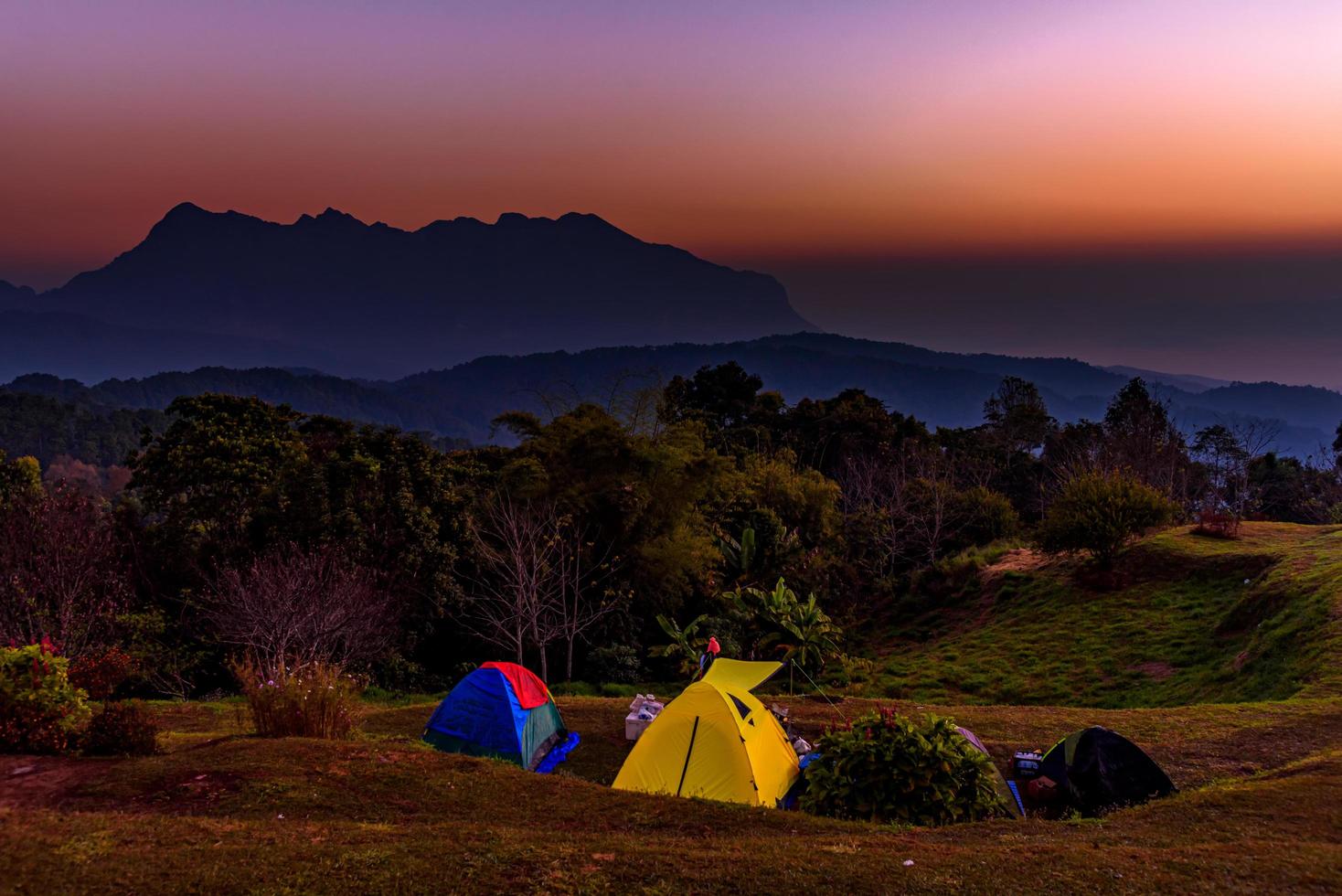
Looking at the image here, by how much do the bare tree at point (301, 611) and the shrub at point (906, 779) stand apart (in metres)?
10.0

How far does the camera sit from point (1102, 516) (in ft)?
66.3

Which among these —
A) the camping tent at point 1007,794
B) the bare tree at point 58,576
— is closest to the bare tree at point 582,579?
the bare tree at point 58,576

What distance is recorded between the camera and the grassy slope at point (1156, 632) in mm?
14023

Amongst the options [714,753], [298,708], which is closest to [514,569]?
[298,708]

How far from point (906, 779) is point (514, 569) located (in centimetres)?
1342

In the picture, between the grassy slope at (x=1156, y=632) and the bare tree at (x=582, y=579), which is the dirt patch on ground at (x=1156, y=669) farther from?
the bare tree at (x=582, y=579)

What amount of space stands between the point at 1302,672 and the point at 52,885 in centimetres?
1651

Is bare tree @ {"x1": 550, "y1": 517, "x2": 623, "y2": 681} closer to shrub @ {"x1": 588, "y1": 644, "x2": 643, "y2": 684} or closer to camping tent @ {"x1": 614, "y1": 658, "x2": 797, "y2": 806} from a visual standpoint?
shrub @ {"x1": 588, "y1": 644, "x2": 643, "y2": 684}

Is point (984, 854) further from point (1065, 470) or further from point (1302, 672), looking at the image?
point (1065, 470)

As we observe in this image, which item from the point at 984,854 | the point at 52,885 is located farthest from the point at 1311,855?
the point at 52,885

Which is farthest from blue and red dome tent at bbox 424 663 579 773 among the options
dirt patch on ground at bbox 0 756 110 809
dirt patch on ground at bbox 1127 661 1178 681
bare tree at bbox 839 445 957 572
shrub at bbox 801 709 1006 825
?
bare tree at bbox 839 445 957 572

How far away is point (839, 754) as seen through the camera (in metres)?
8.45

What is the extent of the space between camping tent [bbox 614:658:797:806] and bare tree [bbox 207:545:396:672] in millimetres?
7635

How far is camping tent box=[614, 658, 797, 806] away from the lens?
29.1ft
